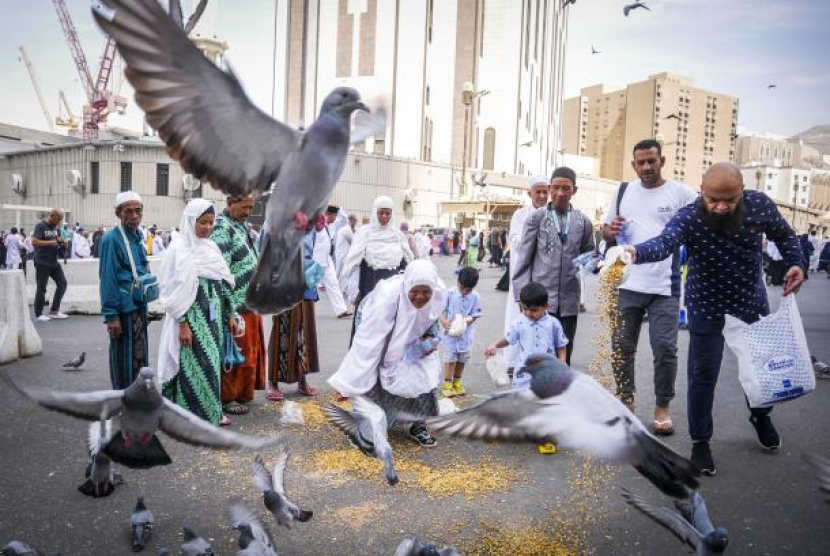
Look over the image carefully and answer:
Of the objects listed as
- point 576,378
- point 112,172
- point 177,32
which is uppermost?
point 112,172

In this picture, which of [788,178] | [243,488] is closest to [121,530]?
[243,488]

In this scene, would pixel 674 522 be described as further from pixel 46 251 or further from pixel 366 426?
pixel 46 251

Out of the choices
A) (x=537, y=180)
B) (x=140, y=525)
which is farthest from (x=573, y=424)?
(x=537, y=180)

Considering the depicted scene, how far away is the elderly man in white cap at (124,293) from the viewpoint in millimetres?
3983

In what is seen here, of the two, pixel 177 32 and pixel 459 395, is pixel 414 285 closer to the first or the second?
pixel 459 395

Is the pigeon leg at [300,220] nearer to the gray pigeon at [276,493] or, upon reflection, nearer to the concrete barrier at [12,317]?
the gray pigeon at [276,493]

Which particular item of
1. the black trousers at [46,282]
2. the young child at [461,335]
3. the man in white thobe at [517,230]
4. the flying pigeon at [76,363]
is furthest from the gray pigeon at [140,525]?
the black trousers at [46,282]

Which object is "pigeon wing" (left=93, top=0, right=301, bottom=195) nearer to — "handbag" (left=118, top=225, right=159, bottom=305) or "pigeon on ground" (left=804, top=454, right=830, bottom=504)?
"pigeon on ground" (left=804, top=454, right=830, bottom=504)

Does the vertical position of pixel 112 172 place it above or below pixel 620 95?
below

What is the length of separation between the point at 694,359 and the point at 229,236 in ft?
11.1

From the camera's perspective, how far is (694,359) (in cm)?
362

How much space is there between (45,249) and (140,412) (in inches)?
Answer: 350

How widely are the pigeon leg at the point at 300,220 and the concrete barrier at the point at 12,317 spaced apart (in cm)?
670

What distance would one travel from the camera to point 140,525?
2.67m
